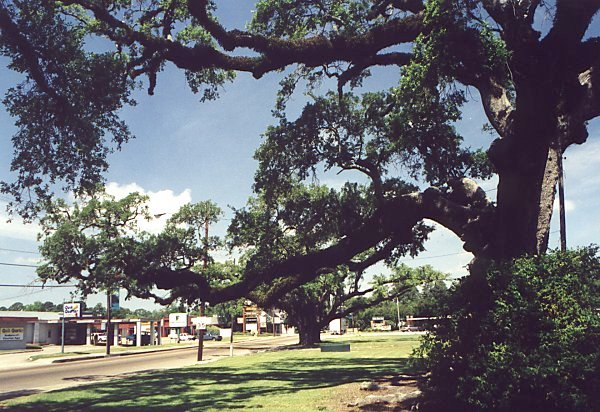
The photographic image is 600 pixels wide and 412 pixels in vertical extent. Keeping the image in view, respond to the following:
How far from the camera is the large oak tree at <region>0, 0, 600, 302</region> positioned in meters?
10.2

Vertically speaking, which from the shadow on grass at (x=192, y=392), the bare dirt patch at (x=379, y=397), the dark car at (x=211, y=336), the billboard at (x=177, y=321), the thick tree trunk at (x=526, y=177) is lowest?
the dark car at (x=211, y=336)

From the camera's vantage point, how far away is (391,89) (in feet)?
54.6

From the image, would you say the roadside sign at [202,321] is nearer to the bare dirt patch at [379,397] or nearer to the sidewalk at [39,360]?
the sidewalk at [39,360]

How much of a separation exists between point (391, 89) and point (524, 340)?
1039 centimetres

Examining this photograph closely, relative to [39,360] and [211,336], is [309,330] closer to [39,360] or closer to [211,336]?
[39,360]

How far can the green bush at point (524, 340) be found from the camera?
757cm

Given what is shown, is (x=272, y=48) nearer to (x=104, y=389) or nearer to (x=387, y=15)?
(x=387, y=15)

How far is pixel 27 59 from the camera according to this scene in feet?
37.7

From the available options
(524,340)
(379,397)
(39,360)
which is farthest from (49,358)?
(524,340)

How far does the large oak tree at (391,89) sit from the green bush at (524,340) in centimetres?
107

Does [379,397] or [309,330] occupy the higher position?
[379,397]

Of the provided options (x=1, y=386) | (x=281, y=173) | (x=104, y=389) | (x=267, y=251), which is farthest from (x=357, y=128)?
(x=1, y=386)

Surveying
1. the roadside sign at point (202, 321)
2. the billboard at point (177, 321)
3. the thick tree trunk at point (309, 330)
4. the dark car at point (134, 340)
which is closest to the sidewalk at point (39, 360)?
the roadside sign at point (202, 321)

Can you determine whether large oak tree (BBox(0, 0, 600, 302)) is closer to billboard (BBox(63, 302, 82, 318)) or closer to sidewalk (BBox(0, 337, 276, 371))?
sidewalk (BBox(0, 337, 276, 371))
